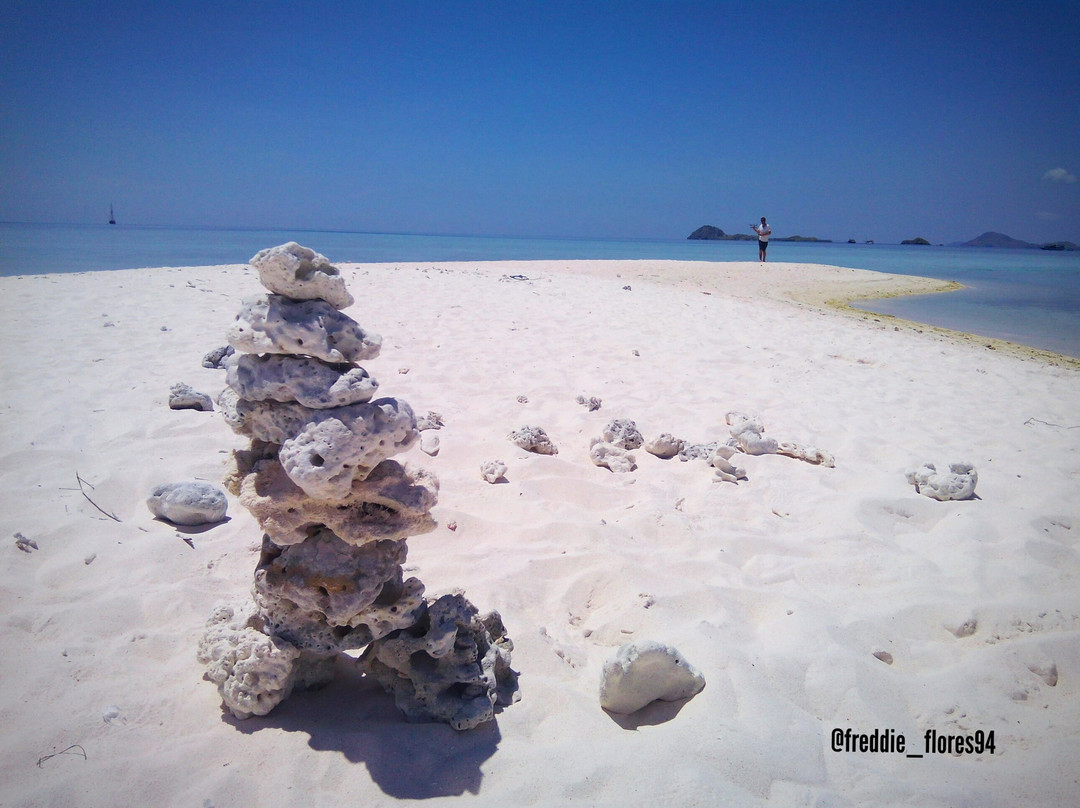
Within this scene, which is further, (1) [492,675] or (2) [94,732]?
(1) [492,675]

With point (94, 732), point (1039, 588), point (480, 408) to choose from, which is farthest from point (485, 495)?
point (1039, 588)

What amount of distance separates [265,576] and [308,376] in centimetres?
74

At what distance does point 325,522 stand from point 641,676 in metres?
1.24

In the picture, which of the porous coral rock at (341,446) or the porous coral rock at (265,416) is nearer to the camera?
the porous coral rock at (341,446)

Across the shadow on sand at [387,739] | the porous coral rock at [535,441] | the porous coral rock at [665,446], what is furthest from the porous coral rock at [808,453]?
the shadow on sand at [387,739]

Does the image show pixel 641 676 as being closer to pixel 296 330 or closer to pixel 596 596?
pixel 596 596

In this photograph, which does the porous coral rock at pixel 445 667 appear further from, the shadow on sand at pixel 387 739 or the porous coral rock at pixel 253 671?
the porous coral rock at pixel 253 671

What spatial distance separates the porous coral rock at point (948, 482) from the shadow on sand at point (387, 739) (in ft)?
10.9

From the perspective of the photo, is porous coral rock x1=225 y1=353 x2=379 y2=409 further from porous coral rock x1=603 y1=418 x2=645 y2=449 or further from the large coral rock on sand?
porous coral rock x1=603 y1=418 x2=645 y2=449

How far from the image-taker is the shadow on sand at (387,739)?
185 centimetres

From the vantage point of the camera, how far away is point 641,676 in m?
2.12

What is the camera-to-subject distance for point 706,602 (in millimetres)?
2748

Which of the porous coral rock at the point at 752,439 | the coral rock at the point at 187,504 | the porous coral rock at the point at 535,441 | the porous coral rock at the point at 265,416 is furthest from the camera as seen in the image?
the porous coral rock at the point at 752,439

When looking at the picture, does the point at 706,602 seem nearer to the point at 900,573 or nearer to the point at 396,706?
the point at 900,573
